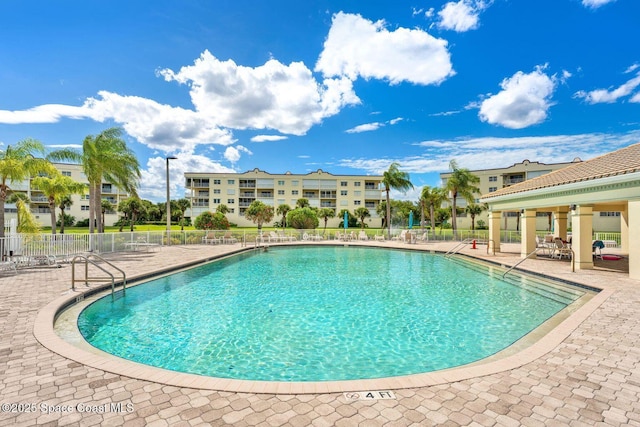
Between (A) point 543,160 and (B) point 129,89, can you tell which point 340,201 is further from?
(B) point 129,89

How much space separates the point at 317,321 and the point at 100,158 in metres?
19.7

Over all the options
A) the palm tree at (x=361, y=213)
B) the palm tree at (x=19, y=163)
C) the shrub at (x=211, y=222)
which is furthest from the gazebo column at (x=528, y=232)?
the palm tree at (x=361, y=213)

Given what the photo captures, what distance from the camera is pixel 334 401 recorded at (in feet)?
11.3

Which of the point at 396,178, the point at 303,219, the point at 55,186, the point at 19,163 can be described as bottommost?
the point at 303,219

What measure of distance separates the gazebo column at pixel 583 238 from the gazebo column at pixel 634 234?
2092mm

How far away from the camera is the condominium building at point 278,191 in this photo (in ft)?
209

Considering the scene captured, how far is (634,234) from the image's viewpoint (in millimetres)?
10555

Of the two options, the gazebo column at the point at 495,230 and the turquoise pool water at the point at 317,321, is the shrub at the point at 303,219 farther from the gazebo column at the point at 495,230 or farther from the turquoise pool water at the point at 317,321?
the turquoise pool water at the point at 317,321

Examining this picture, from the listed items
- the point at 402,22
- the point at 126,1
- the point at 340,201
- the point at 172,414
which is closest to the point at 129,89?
the point at 126,1

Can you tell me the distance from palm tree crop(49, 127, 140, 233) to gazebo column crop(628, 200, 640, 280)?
2603cm

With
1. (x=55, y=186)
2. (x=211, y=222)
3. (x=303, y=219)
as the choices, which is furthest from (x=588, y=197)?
(x=55, y=186)

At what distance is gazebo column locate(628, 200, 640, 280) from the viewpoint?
10516 mm

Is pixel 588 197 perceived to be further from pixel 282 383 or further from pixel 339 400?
pixel 282 383

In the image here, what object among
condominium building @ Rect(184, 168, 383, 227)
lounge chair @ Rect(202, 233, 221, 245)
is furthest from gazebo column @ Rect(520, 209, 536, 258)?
condominium building @ Rect(184, 168, 383, 227)
